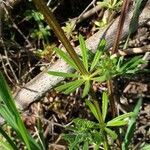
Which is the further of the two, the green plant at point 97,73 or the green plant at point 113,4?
the green plant at point 113,4

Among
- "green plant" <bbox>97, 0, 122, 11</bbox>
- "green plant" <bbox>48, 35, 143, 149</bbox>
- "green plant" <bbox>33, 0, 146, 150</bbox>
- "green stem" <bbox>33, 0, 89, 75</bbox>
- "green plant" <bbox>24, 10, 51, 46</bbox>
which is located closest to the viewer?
"green stem" <bbox>33, 0, 89, 75</bbox>

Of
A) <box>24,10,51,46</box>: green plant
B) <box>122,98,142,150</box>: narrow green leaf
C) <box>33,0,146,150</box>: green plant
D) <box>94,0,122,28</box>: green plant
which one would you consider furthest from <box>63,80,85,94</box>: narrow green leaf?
<box>24,10,51,46</box>: green plant

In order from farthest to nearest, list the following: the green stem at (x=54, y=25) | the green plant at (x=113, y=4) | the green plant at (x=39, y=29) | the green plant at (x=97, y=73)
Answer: the green plant at (x=39, y=29), the green plant at (x=113, y=4), the green plant at (x=97, y=73), the green stem at (x=54, y=25)

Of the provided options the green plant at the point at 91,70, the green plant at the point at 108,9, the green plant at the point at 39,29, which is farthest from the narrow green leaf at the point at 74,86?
the green plant at the point at 39,29

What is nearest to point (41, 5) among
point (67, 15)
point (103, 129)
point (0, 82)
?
point (0, 82)

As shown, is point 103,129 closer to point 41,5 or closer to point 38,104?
point 41,5

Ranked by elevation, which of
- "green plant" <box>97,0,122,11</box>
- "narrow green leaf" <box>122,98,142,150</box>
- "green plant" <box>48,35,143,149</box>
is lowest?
"narrow green leaf" <box>122,98,142,150</box>

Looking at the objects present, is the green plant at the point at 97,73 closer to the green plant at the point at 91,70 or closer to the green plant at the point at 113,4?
the green plant at the point at 91,70

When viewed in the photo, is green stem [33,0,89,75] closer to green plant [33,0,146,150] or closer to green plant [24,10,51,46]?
green plant [33,0,146,150]

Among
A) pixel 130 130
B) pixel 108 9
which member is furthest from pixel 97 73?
pixel 108 9

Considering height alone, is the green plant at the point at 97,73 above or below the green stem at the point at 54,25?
below

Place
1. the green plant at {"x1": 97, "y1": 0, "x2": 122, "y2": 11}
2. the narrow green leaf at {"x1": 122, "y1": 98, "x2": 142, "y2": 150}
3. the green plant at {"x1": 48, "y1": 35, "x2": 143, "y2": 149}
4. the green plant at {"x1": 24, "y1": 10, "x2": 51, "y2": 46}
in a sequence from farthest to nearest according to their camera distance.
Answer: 1. the green plant at {"x1": 24, "y1": 10, "x2": 51, "y2": 46}
2. the green plant at {"x1": 97, "y1": 0, "x2": 122, "y2": 11}
3. the narrow green leaf at {"x1": 122, "y1": 98, "x2": 142, "y2": 150}
4. the green plant at {"x1": 48, "y1": 35, "x2": 143, "y2": 149}
